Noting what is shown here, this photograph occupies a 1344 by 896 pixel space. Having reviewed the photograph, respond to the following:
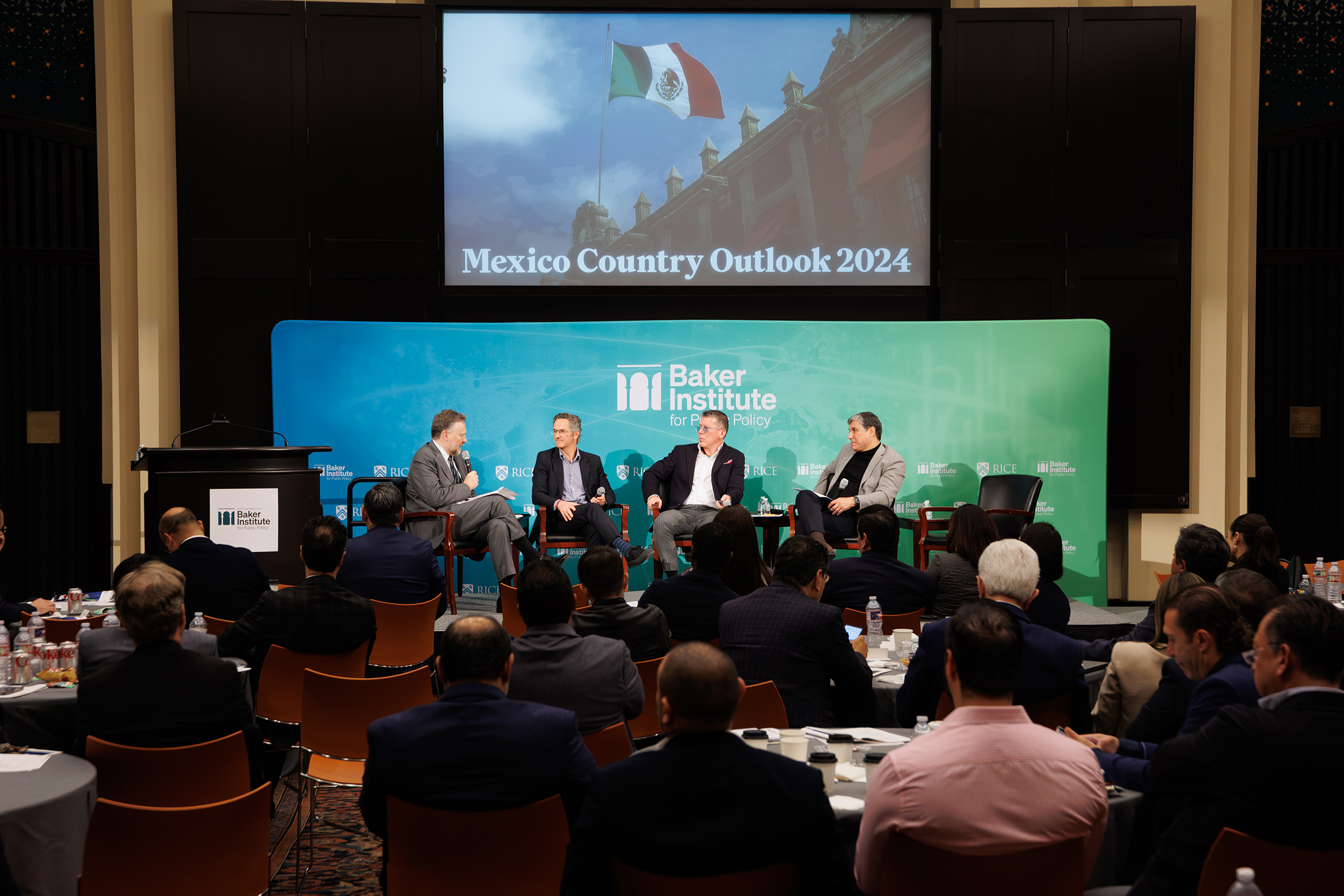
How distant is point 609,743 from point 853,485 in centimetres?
463

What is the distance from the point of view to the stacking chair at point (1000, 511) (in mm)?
6832

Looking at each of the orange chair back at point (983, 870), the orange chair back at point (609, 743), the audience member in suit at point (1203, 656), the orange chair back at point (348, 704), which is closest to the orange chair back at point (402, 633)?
the orange chair back at point (348, 704)

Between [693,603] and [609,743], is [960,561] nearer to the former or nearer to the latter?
[693,603]

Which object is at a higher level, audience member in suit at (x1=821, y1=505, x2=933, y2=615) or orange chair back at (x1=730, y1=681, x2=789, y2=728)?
audience member in suit at (x1=821, y1=505, x2=933, y2=615)

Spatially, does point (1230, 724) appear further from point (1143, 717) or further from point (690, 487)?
point (690, 487)

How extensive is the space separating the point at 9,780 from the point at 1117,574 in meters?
7.79

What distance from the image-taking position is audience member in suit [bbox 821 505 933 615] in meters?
4.31

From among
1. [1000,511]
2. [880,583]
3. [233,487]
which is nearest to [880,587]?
[880,583]

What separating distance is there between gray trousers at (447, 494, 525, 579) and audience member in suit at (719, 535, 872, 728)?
143 inches

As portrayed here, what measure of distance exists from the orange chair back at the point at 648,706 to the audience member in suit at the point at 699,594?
0.71 ft

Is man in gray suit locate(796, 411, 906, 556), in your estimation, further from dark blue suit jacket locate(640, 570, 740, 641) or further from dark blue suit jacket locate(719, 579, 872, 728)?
dark blue suit jacket locate(719, 579, 872, 728)

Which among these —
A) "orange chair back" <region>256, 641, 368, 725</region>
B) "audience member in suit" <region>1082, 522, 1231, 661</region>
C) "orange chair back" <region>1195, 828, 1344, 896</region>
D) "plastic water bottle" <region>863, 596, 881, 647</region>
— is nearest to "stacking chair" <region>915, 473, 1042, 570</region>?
"audience member in suit" <region>1082, 522, 1231, 661</region>

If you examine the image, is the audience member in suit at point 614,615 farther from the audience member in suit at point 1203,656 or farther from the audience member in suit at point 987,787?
the audience member in suit at point 987,787

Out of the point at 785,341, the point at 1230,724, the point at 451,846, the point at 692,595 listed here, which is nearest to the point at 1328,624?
the point at 1230,724
